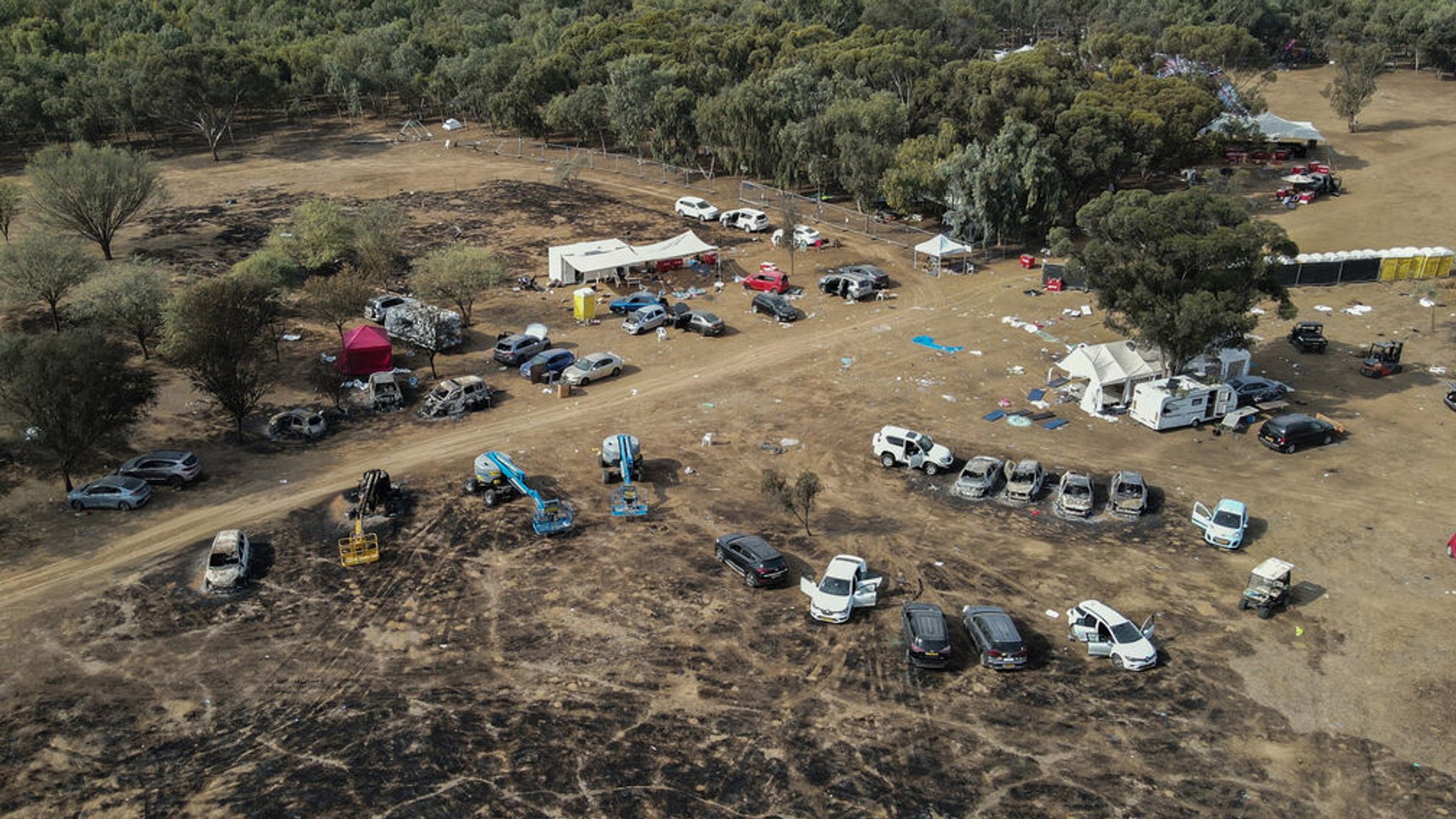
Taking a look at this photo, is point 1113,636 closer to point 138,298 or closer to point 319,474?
point 319,474

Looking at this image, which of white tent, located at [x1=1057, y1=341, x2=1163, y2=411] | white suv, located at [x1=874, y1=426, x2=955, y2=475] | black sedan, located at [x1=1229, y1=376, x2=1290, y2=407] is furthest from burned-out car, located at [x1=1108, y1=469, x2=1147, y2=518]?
black sedan, located at [x1=1229, y1=376, x2=1290, y2=407]

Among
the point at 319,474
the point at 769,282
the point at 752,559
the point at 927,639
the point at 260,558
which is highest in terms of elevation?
the point at 769,282

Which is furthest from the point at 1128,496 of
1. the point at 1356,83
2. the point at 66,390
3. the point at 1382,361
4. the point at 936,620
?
the point at 1356,83

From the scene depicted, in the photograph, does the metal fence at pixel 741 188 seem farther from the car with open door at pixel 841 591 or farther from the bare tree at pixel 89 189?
the car with open door at pixel 841 591

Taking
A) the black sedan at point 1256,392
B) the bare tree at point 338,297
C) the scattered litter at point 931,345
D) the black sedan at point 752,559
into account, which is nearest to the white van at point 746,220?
the scattered litter at point 931,345

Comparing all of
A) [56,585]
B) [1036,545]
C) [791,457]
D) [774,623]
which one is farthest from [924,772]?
[56,585]

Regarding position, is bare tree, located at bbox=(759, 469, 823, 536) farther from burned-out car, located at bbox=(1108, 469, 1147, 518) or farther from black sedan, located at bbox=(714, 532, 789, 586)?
burned-out car, located at bbox=(1108, 469, 1147, 518)
